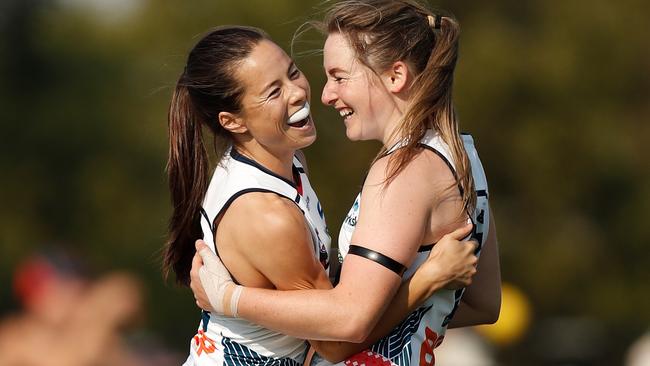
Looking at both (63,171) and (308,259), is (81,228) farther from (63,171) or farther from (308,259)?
(308,259)

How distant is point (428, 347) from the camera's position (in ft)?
11.1

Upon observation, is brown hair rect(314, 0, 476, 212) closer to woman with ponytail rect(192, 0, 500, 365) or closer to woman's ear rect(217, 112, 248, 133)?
woman with ponytail rect(192, 0, 500, 365)

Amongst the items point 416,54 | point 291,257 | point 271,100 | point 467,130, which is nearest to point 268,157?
point 271,100

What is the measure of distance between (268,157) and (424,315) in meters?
0.68

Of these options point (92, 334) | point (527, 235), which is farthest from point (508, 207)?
point (92, 334)

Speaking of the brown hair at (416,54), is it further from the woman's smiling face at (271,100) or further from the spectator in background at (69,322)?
the spectator in background at (69,322)

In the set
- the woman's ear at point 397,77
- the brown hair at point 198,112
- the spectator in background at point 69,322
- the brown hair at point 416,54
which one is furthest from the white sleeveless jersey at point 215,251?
the spectator in background at point 69,322

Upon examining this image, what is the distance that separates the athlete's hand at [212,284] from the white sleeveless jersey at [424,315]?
1.15 ft

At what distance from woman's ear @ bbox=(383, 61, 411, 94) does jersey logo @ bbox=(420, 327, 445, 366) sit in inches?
28.0

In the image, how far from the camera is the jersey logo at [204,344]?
351cm

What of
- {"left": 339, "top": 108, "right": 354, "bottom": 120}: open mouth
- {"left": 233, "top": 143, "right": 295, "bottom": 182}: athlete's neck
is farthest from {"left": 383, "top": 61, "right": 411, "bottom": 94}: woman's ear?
{"left": 233, "top": 143, "right": 295, "bottom": 182}: athlete's neck

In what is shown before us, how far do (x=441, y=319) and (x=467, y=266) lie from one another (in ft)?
0.70

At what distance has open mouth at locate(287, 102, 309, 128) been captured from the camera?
11.5ft

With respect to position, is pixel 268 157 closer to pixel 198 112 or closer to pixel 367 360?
pixel 198 112
